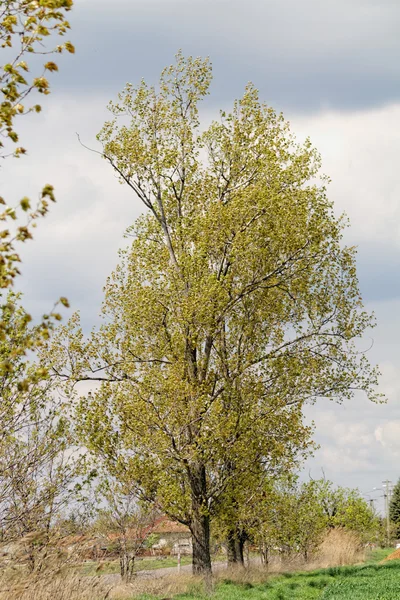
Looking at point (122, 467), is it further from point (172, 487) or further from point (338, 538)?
point (338, 538)

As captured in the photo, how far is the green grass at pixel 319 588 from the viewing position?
15.6m

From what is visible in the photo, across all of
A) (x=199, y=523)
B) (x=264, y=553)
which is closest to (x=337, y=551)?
(x=264, y=553)

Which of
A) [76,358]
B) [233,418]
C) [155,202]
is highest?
[155,202]

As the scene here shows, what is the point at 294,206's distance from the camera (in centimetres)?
2073

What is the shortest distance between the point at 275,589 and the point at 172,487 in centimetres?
377

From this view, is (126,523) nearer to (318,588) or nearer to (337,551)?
(318,588)

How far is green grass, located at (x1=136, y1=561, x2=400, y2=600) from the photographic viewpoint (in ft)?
51.3

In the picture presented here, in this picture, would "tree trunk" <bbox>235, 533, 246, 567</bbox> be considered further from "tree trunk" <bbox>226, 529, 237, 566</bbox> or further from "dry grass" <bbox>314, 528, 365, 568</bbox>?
"dry grass" <bbox>314, 528, 365, 568</bbox>

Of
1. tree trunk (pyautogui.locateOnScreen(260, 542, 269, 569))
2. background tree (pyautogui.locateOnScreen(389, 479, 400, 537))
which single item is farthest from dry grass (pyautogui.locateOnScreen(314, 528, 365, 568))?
background tree (pyautogui.locateOnScreen(389, 479, 400, 537))

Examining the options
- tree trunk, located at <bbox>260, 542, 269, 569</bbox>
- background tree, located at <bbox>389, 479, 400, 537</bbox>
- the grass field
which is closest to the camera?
the grass field

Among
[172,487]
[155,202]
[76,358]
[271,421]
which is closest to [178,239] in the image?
[155,202]

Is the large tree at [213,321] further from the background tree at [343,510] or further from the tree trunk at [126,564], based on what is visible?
the background tree at [343,510]

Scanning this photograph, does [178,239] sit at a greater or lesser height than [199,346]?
greater

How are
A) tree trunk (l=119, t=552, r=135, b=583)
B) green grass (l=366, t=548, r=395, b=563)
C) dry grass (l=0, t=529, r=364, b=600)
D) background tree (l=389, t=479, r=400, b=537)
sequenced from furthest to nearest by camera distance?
background tree (l=389, t=479, r=400, b=537) < green grass (l=366, t=548, r=395, b=563) < tree trunk (l=119, t=552, r=135, b=583) < dry grass (l=0, t=529, r=364, b=600)
